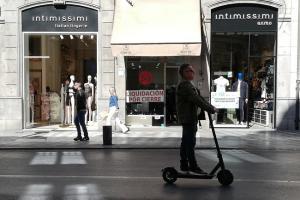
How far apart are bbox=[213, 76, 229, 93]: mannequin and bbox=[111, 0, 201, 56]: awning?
2.21m

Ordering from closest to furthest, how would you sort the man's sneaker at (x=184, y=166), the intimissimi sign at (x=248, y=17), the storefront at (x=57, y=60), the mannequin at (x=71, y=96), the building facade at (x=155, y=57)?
the man's sneaker at (x=184, y=166), the building facade at (x=155, y=57), the intimissimi sign at (x=248, y=17), the storefront at (x=57, y=60), the mannequin at (x=71, y=96)

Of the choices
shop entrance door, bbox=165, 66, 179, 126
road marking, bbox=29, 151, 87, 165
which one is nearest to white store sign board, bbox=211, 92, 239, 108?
shop entrance door, bbox=165, 66, 179, 126

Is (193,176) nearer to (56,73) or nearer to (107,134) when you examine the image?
(107,134)

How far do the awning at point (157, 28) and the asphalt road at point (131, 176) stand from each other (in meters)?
5.44

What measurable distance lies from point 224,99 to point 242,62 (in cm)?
159

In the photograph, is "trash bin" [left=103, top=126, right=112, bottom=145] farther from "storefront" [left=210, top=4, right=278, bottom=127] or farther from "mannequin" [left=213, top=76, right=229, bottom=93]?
"mannequin" [left=213, top=76, right=229, bottom=93]

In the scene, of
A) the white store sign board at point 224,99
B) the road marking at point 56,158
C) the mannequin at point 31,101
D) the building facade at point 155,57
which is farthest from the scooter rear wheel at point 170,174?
the mannequin at point 31,101

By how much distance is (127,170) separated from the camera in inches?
401

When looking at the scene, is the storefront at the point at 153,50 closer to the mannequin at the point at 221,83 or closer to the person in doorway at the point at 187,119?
the mannequin at the point at 221,83

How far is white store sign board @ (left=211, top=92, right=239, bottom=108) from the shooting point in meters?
19.8

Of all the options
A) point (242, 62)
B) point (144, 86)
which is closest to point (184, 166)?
point (144, 86)

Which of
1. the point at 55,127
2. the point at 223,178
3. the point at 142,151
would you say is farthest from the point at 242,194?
the point at 55,127

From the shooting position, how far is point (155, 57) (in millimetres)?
20000

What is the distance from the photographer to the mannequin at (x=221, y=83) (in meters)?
19.8
